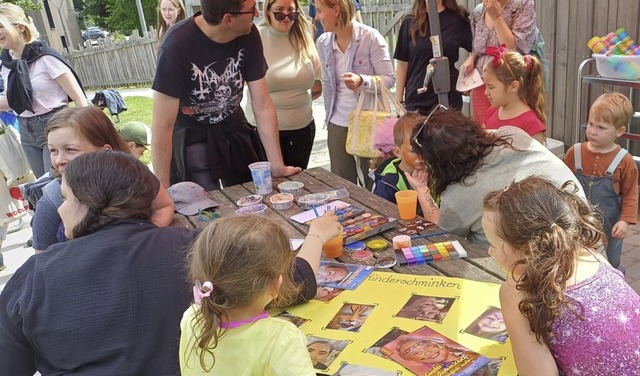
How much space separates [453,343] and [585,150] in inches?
82.8

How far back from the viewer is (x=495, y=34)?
3471 mm

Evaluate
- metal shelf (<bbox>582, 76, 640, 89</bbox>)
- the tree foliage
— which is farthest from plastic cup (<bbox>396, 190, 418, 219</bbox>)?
the tree foliage

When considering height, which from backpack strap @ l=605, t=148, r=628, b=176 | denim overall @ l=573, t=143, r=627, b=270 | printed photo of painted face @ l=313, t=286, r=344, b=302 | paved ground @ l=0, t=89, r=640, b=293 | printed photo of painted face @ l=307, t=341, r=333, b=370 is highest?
printed photo of painted face @ l=307, t=341, r=333, b=370

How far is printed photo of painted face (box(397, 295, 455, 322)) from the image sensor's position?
1.61 meters

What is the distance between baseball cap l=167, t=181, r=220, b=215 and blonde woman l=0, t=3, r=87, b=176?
5.84ft

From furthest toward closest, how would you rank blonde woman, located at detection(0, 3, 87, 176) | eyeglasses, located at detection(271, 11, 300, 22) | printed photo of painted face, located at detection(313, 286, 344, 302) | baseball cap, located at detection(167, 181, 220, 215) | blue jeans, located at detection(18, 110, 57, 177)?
blue jeans, located at detection(18, 110, 57, 177) → blonde woman, located at detection(0, 3, 87, 176) → eyeglasses, located at detection(271, 11, 300, 22) → baseball cap, located at detection(167, 181, 220, 215) → printed photo of painted face, located at detection(313, 286, 344, 302)

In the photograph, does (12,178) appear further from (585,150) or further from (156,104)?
(585,150)

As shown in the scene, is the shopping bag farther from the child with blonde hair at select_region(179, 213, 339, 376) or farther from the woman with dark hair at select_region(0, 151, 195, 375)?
the child with blonde hair at select_region(179, 213, 339, 376)

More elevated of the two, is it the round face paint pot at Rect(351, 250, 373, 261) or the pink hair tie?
the pink hair tie

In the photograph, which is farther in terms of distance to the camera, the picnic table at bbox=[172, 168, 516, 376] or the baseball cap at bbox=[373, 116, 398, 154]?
the baseball cap at bbox=[373, 116, 398, 154]

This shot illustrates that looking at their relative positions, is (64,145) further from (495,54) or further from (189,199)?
(495,54)

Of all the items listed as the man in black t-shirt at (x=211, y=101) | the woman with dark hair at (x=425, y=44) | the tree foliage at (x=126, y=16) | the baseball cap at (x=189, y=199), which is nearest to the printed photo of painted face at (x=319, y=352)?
the baseball cap at (x=189, y=199)

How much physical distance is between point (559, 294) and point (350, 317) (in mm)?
623

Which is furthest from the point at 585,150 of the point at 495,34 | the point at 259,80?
the point at 259,80
